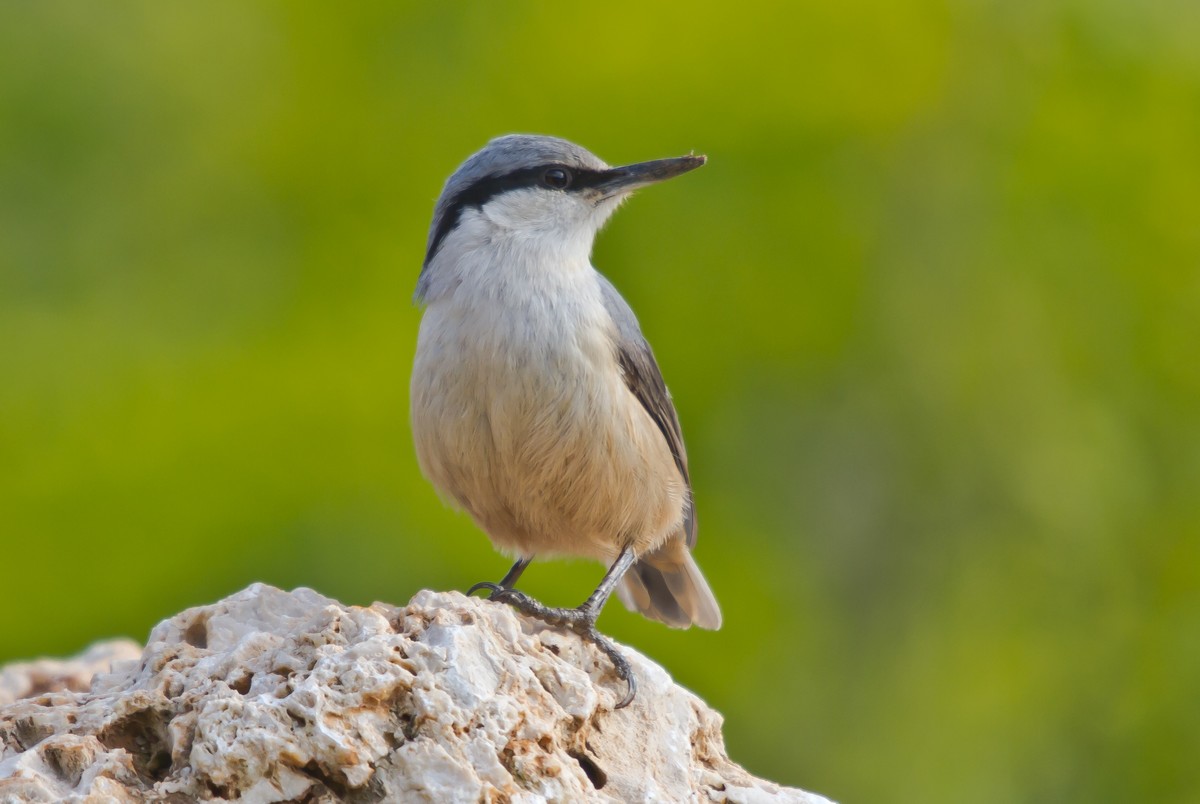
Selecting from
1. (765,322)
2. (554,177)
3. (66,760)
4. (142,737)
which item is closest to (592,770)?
(142,737)

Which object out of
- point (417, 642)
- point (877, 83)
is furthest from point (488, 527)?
point (877, 83)

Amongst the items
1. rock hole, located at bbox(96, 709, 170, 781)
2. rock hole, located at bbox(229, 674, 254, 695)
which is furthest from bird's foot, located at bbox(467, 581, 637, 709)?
rock hole, located at bbox(96, 709, 170, 781)

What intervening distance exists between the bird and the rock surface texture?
0.70m

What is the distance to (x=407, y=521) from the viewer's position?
595 cm

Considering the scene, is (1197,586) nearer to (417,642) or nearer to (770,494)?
(770,494)

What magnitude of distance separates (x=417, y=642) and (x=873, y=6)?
16.5 feet

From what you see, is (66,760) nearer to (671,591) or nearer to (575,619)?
(575,619)

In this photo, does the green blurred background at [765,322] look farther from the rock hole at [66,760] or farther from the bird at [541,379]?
the rock hole at [66,760]

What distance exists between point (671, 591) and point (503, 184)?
1.74 m

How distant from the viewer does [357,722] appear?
2689mm

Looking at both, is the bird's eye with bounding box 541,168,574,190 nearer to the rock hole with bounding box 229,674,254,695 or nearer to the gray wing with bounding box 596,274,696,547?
the gray wing with bounding box 596,274,696,547

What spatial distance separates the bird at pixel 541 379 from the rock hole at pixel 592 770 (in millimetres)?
744

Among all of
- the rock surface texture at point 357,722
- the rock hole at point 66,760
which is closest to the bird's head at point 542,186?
the rock surface texture at point 357,722

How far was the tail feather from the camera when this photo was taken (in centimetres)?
525
